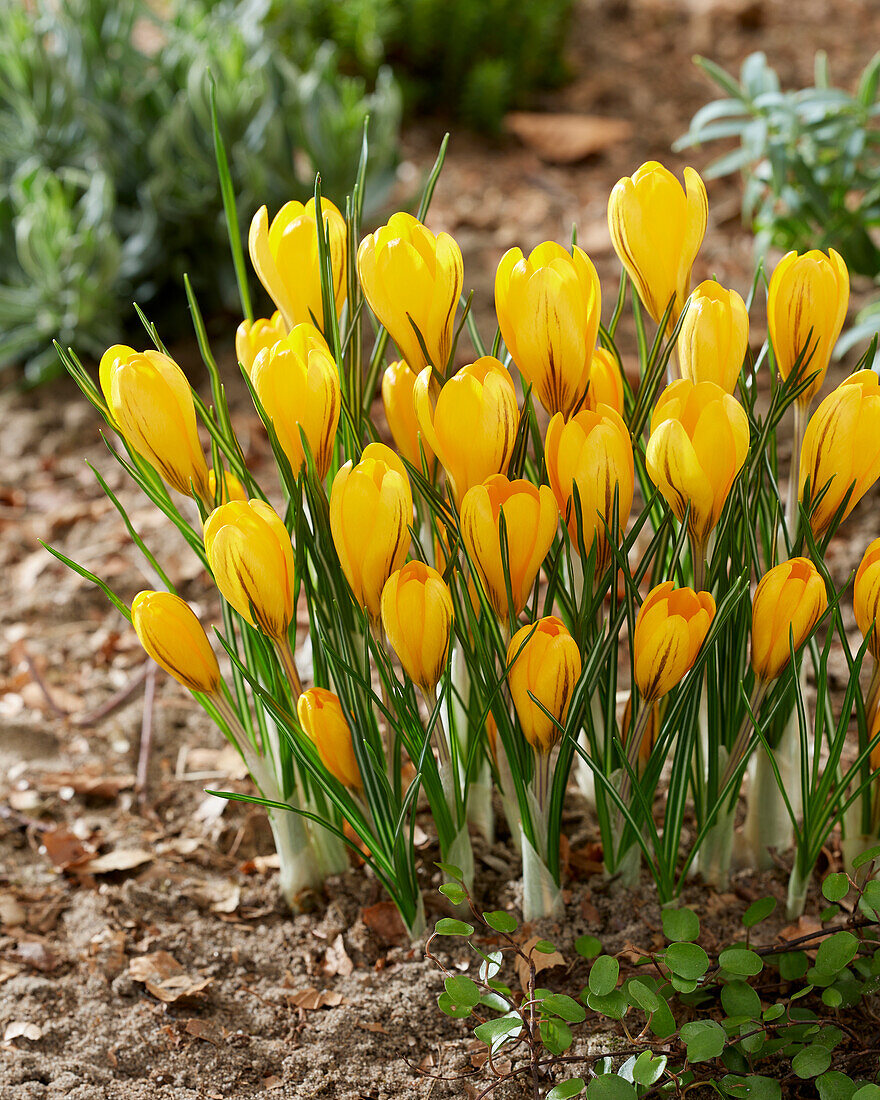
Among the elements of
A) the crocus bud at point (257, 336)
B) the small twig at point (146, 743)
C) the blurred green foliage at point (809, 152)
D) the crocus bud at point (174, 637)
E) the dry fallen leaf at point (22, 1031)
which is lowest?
the dry fallen leaf at point (22, 1031)

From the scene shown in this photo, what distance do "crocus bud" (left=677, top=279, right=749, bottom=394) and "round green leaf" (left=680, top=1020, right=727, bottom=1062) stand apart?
1.82 feet

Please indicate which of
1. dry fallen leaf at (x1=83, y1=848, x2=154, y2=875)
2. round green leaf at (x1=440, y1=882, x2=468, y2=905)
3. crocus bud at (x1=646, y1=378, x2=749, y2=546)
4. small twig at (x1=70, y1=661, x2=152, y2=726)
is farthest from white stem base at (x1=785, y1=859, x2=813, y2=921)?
small twig at (x1=70, y1=661, x2=152, y2=726)

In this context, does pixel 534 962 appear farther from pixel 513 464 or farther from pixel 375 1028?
pixel 513 464

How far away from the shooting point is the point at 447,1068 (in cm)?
106

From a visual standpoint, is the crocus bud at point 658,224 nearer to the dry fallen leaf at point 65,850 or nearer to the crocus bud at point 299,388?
the crocus bud at point 299,388

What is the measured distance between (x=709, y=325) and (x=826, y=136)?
1.26 metres

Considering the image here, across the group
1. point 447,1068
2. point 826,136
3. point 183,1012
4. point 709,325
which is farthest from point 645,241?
point 826,136

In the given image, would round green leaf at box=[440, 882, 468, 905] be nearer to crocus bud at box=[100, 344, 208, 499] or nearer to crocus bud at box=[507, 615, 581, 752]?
crocus bud at box=[507, 615, 581, 752]

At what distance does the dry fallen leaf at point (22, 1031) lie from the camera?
1.15m

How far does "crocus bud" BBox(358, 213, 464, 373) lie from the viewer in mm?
880

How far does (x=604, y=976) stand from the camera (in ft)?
3.20

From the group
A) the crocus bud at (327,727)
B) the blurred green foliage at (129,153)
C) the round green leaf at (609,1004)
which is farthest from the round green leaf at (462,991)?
the blurred green foliage at (129,153)

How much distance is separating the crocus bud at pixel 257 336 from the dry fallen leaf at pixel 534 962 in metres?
0.65

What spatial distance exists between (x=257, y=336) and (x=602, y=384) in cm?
33
